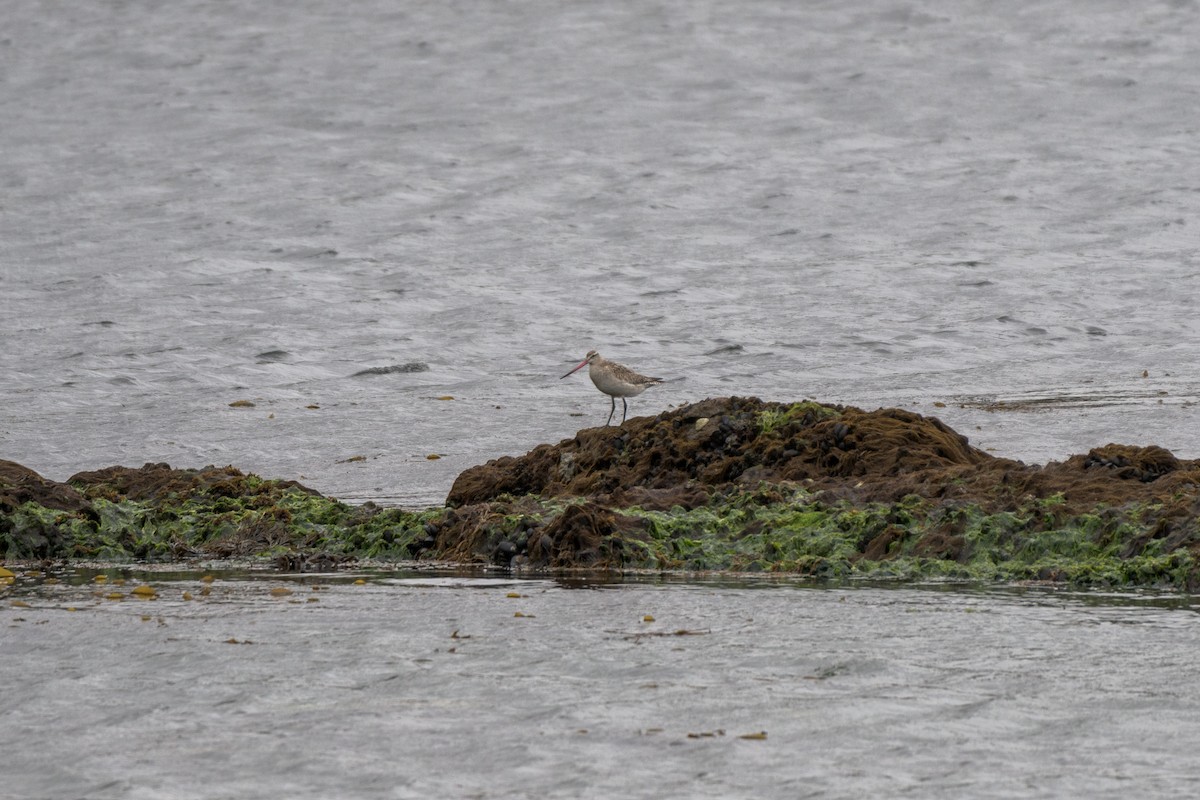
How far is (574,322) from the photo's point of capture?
60.4 ft

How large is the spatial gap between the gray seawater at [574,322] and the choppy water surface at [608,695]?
0.02 m

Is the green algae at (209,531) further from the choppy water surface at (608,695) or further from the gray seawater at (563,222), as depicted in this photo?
the gray seawater at (563,222)

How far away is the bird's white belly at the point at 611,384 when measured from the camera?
12.2m

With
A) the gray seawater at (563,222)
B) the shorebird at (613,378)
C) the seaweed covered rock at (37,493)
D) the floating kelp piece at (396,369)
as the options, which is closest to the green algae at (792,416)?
the gray seawater at (563,222)

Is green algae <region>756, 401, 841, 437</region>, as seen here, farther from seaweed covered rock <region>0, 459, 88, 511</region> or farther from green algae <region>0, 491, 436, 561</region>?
seaweed covered rock <region>0, 459, 88, 511</region>

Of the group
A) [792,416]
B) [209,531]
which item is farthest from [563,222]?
[209,531]

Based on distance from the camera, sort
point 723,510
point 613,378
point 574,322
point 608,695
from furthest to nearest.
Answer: point 574,322 < point 613,378 < point 723,510 < point 608,695

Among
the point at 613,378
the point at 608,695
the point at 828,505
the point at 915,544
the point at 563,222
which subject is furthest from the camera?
the point at 563,222

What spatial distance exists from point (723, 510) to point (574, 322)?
10185 mm

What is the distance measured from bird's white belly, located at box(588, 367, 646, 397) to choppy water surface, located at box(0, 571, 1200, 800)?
5247mm

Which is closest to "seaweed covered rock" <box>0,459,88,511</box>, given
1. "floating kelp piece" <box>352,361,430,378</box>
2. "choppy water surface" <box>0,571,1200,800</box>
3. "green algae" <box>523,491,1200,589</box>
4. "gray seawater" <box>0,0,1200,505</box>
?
"gray seawater" <box>0,0,1200,505</box>

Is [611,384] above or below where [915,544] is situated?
above

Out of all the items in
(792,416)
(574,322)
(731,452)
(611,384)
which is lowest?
(731,452)

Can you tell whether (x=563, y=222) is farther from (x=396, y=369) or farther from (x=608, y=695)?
(x=608, y=695)
